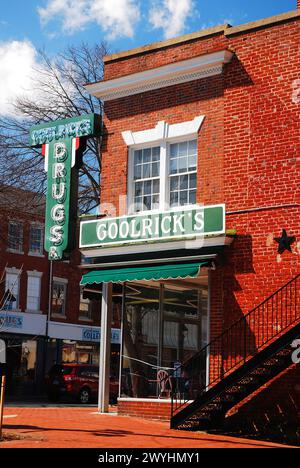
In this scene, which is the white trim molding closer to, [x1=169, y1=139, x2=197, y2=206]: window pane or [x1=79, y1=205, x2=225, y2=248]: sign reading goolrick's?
[x1=169, y1=139, x2=197, y2=206]: window pane

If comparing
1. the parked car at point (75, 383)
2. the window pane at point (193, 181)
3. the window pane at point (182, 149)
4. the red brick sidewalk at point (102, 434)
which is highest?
the window pane at point (182, 149)

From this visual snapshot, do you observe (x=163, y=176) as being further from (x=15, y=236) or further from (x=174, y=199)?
(x=15, y=236)

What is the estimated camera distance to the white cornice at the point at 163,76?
17.8 m

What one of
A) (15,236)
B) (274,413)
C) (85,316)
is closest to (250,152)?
(274,413)

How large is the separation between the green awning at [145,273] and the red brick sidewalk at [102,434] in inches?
121

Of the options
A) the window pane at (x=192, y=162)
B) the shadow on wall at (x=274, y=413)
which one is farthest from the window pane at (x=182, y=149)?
the shadow on wall at (x=274, y=413)

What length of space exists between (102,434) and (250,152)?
6.94m

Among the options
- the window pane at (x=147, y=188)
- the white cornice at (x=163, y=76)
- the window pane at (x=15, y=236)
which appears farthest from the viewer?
the window pane at (x=15, y=236)

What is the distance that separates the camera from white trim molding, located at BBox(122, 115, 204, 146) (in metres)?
18.1

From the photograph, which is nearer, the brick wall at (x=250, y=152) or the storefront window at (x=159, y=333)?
the brick wall at (x=250, y=152)

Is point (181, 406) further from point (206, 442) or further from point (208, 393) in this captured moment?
point (206, 442)

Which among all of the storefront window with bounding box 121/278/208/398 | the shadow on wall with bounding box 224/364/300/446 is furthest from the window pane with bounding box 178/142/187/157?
the shadow on wall with bounding box 224/364/300/446

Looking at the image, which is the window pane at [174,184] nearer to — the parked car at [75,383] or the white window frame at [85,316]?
the parked car at [75,383]

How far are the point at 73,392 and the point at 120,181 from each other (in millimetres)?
14580
